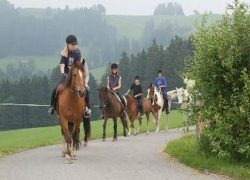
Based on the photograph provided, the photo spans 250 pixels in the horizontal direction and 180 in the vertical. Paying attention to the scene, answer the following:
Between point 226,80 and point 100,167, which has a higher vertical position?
point 226,80

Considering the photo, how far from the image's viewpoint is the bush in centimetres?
1186

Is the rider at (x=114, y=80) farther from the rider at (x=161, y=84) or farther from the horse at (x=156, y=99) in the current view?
the rider at (x=161, y=84)

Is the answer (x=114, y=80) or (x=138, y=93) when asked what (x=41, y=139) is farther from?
(x=114, y=80)

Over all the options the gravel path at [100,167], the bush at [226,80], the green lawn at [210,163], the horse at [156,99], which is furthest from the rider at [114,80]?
the bush at [226,80]

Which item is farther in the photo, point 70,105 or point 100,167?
point 70,105

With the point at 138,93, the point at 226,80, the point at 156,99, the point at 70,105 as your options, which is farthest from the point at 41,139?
the point at 226,80

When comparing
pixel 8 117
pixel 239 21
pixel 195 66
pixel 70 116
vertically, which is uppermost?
pixel 239 21

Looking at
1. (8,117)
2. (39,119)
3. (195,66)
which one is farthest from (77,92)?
(8,117)

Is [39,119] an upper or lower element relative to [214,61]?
lower

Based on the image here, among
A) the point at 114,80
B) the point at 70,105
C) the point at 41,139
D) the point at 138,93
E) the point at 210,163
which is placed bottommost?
the point at 41,139

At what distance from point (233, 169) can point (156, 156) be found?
175 inches

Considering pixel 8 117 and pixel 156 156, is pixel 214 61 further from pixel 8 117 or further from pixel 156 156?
pixel 8 117

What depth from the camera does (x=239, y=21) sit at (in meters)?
12.3

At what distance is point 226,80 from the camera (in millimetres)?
12227
